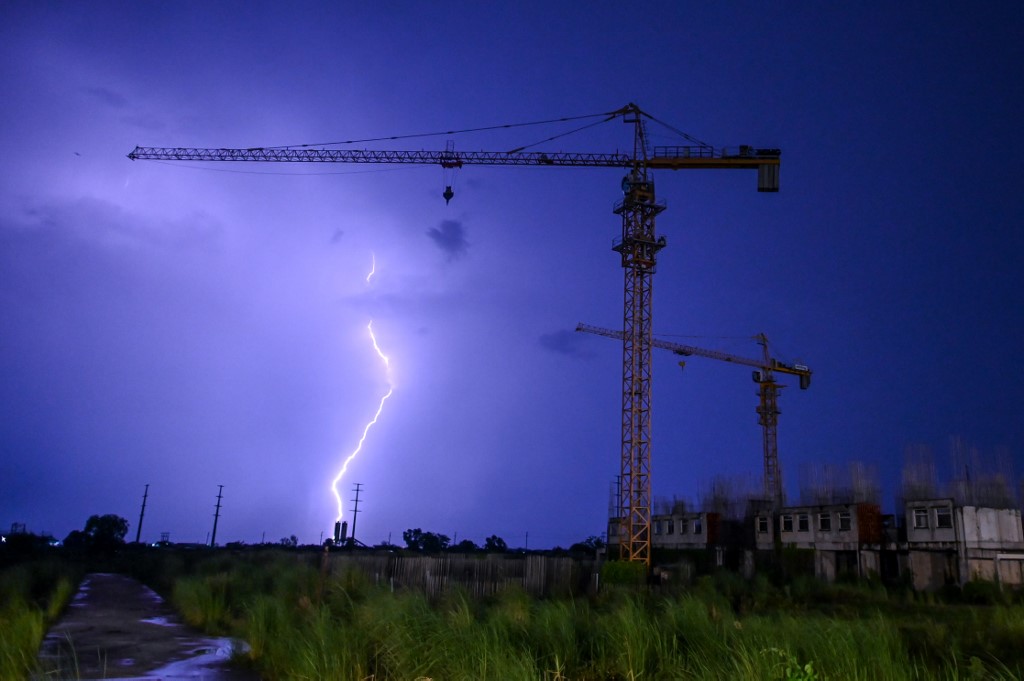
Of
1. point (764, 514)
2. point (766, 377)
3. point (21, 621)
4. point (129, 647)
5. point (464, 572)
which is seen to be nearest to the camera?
point (21, 621)

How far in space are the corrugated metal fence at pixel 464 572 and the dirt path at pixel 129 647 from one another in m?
5.42

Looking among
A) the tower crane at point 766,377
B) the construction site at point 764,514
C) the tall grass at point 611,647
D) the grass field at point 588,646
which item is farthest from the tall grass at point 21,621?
the tower crane at point 766,377

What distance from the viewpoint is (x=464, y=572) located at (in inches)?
936

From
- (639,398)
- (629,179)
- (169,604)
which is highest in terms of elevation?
(629,179)

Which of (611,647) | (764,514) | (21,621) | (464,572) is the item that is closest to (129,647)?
(21,621)

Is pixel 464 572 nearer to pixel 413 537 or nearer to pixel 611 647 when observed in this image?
pixel 611 647

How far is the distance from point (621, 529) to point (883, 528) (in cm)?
1347

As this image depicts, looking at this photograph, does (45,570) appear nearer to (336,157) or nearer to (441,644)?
(441,644)

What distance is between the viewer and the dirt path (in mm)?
11195

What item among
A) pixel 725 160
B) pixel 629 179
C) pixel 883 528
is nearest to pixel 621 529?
pixel 883 528

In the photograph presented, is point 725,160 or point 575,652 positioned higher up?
point 725,160

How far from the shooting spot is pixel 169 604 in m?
24.2

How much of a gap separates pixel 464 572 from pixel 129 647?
1130cm

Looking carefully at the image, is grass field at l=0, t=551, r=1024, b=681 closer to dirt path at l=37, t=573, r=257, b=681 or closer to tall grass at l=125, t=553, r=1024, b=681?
tall grass at l=125, t=553, r=1024, b=681
